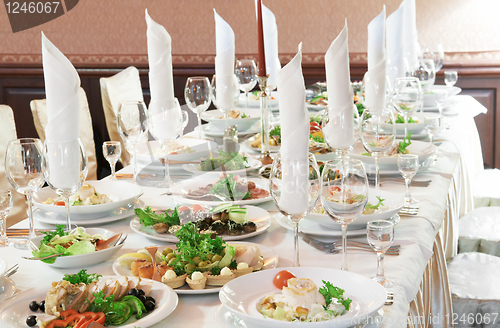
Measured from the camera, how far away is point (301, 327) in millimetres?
809

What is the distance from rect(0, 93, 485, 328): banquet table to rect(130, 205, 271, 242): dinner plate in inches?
0.8

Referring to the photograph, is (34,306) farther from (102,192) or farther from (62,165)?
(102,192)

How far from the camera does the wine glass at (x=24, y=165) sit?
4.26 ft

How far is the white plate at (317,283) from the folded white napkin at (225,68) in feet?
3.90

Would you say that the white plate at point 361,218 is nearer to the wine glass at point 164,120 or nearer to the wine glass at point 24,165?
the wine glass at point 164,120

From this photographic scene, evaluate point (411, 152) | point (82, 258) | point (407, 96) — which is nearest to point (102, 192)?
point (82, 258)

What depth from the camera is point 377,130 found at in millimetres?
1562

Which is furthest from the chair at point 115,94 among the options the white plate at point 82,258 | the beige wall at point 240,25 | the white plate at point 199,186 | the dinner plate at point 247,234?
the white plate at point 82,258

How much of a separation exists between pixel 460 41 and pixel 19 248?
3.92 m

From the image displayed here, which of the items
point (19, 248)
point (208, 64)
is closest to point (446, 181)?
point (19, 248)

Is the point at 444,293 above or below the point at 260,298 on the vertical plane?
below

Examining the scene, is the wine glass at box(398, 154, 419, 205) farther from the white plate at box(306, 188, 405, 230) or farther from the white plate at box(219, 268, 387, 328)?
the white plate at box(219, 268, 387, 328)

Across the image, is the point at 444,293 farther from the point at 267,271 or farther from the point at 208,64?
the point at 208,64

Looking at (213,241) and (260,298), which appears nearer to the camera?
(260,298)
